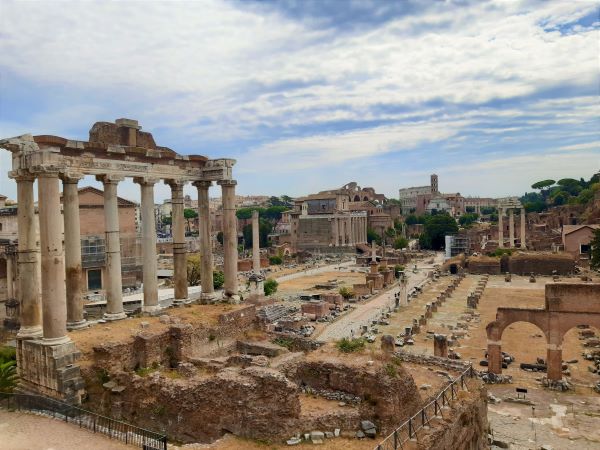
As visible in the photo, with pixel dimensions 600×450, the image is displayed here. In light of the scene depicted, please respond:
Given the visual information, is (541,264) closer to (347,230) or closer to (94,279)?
(347,230)

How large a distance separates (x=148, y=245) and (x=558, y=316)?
20902 millimetres

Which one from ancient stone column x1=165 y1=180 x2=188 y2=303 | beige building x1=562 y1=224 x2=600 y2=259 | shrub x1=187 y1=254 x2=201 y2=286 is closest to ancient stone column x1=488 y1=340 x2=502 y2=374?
ancient stone column x1=165 y1=180 x2=188 y2=303

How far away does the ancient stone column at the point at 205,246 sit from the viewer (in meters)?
23.5

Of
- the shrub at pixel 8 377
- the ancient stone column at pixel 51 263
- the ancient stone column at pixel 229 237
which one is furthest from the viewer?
the ancient stone column at pixel 229 237

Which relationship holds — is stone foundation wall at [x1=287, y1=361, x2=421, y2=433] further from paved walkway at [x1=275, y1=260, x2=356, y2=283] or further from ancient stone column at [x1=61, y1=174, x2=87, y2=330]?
paved walkway at [x1=275, y1=260, x2=356, y2=283]

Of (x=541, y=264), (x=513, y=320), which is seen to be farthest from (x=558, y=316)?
(x=541, y=264)

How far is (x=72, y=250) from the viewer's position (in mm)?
18109

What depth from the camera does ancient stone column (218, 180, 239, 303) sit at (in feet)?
75.9

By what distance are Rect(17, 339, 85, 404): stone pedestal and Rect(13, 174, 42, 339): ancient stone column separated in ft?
2.11

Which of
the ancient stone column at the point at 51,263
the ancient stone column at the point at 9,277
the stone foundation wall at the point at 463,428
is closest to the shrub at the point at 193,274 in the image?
the ancient stone column at the point at 9,277

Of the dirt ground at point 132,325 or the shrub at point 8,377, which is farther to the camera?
the dirt ground at point 132,325

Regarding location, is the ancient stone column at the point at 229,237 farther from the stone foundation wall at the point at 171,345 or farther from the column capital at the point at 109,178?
the column capital at the point at 109,178

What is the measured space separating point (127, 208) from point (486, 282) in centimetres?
4914

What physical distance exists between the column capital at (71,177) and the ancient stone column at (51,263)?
1951 millimetres
